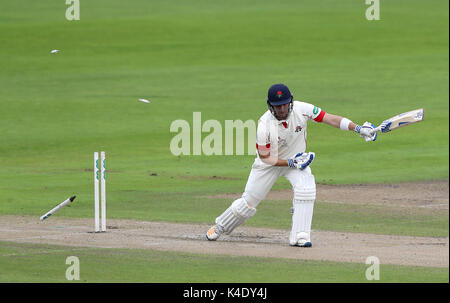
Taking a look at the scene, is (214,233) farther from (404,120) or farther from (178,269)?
(404,120)

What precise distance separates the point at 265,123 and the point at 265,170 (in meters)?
0.65

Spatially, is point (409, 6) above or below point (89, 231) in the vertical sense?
above

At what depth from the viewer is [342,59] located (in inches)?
1650

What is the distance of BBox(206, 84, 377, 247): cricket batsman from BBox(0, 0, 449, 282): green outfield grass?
1.39m

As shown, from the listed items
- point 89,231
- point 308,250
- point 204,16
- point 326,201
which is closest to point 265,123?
point 308,250

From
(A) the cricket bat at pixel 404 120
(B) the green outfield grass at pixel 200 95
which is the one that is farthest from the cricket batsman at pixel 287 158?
(B) the green outfield grass at pixel 200 95

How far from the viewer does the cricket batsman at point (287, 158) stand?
41.0ft

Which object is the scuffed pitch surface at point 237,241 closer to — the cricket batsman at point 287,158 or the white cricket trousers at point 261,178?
the cricket batsman at point 287,158

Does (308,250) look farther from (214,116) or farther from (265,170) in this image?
(214,116)

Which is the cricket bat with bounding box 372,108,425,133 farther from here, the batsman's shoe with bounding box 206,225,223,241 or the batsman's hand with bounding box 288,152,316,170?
the batsman's shoe with bounding box 206,225,223,241

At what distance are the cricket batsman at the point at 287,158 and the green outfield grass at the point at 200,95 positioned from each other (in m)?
1.39

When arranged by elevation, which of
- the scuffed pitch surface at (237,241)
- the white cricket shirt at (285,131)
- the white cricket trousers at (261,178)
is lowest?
Answer: the scuffed pitch surface at (237,241)

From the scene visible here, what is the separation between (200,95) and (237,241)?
20957mm

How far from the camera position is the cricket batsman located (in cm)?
1248
